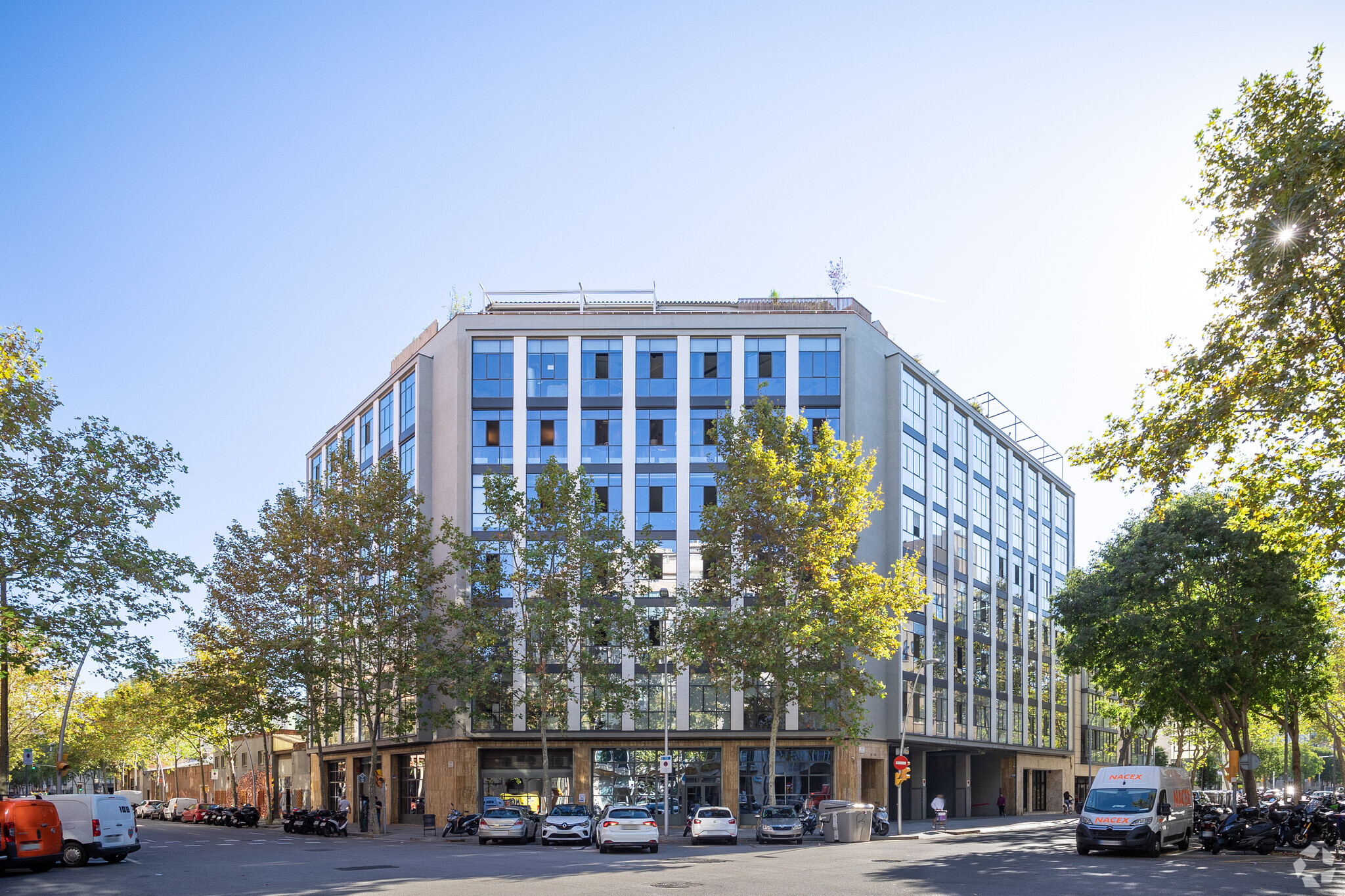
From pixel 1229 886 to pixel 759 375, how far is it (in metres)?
35.5

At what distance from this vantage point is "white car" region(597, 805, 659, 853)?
31.4 meters

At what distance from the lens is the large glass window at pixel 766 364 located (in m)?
53.3

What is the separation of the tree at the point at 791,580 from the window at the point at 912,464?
41.6ft

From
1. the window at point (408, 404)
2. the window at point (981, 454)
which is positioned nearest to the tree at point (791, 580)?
the window at point (408, 404)

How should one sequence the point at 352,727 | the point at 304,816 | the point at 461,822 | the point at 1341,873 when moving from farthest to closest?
the point at 352,727 → the point at 304,816 → the point at 461,822 → the point at 1341,873

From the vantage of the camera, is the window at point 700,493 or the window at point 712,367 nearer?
the window at point 700,493

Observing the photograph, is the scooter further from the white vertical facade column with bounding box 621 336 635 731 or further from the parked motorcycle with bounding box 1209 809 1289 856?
the parked motorcycle with bounding box 1209 809 1289 856

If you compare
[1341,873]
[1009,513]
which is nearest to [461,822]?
[1341,873]

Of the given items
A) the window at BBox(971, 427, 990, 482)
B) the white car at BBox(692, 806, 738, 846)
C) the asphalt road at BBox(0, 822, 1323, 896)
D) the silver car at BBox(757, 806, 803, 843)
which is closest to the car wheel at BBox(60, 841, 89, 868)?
the asphalt road at BBox(0, 822, 1323, 896)

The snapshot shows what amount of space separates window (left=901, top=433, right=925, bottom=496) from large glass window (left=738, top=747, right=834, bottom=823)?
13816 millimetres

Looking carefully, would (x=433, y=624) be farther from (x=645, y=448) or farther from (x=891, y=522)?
(x=891, y=522)

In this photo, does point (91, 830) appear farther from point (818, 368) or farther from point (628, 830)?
point (818, 368)

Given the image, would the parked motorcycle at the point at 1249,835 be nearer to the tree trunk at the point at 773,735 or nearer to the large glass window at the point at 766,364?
the tree trunk at the point at 773,735

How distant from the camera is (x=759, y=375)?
53.4 m
